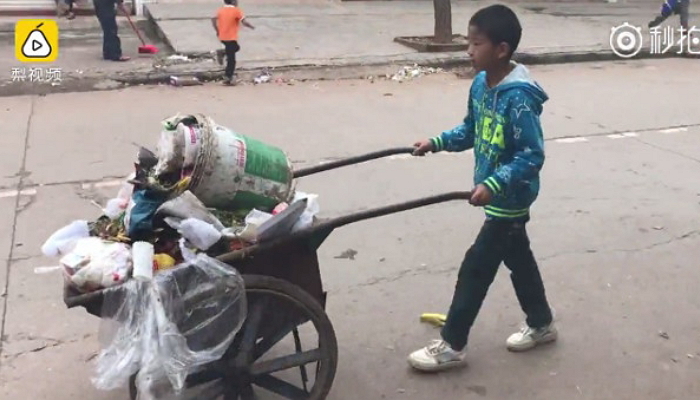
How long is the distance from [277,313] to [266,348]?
0.20m

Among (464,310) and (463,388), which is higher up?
(464,310)

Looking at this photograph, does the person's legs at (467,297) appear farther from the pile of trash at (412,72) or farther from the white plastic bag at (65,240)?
the pile of trash at (412,72)

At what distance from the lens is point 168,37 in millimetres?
11023

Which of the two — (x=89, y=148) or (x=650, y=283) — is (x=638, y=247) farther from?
(x=89, y=148)

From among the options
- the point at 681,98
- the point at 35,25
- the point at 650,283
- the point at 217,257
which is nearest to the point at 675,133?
the point at 681,98

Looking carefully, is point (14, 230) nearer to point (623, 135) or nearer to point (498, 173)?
point (498, 173)

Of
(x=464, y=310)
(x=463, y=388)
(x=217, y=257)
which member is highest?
(x=217, y=257)

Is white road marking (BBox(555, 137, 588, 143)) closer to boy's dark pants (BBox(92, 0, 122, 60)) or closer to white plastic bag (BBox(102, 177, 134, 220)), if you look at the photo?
white plastic bag (BBox(102, 177, 134, 220))

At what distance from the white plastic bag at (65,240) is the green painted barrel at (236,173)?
0.43 metres

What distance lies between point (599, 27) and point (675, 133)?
271 inches

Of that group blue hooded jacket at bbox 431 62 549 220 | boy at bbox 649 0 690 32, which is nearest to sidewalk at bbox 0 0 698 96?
boy at bbox 649 0 690 32

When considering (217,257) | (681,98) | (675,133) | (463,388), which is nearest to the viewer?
(217,257)

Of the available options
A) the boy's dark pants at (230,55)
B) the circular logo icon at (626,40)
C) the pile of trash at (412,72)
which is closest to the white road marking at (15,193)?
the boy's dark pants at (230,55)

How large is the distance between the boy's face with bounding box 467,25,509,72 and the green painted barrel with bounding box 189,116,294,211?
2.69ft
